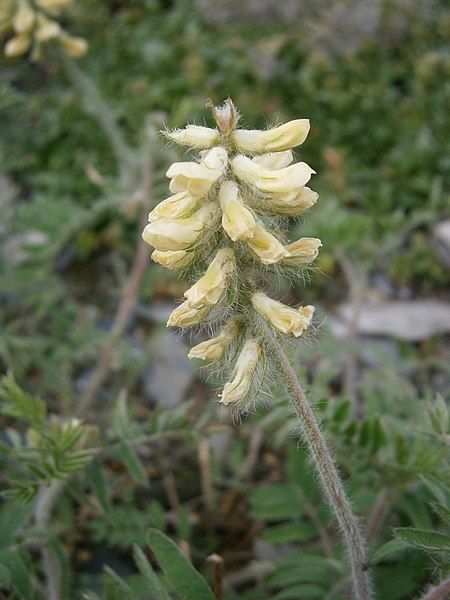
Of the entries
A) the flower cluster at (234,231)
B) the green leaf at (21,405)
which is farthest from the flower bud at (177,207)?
the green leaf at (21,405)

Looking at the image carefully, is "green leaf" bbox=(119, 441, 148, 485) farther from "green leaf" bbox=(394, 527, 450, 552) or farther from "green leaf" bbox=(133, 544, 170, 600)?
"green leaf" bbox=(394, 527, 450, 552)

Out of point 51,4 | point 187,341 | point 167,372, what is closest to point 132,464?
point 167,372

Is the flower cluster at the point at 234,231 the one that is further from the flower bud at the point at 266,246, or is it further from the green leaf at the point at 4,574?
the green leaf at the point at 4,574

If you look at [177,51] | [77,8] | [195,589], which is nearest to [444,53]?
[177,51]

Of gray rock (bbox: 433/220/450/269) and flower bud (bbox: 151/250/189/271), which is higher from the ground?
flower bud (bbox: 151/250/189/271)

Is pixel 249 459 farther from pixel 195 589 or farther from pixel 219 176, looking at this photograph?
pixel 219 176

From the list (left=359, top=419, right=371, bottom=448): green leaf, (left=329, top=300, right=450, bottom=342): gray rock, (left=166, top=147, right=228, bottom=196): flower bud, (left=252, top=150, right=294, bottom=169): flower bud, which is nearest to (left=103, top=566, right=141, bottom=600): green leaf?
(left=359, top=419, right=371, bottom=448): green leaf

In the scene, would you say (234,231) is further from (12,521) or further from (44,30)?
(44,30)
